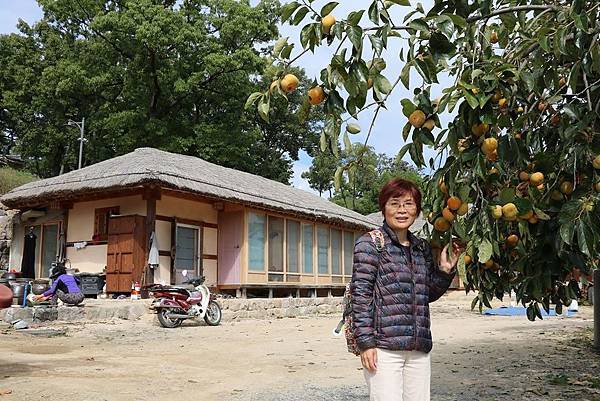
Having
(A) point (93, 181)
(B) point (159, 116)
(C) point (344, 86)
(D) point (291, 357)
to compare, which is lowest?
(D) point (291, 357)

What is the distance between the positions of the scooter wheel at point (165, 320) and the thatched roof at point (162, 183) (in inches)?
114

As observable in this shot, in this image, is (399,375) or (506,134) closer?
(506,134)

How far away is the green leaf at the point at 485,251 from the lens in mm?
2010

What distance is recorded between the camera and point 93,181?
12.8 meters

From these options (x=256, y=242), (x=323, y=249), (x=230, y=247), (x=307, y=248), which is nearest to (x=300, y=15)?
(x=230, y=247)

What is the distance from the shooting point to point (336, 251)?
1833 centimetres

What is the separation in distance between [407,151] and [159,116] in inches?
1071

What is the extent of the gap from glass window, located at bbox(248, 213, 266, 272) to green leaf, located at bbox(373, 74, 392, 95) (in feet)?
40.8

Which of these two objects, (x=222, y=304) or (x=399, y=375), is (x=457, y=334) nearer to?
(x=222, y=304)

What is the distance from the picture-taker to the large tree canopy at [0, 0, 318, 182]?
25719 millimetres

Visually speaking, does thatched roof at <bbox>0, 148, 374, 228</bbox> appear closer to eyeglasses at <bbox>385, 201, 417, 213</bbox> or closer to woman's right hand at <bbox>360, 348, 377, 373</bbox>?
eyeglasses at <bbox>385, 201, 417, 213</bbox>

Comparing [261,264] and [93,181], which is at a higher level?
[93,181]

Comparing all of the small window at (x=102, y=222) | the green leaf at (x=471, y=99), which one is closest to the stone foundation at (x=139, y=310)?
the small window at (x=102, y=222)

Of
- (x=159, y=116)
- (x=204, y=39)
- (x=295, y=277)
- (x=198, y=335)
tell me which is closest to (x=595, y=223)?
(x=198, y=335)
